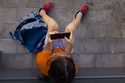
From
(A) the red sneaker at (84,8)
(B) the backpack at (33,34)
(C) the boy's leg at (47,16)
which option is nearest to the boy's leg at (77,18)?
(A) the red sneaker at (84,8)

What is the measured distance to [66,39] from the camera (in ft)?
14.8

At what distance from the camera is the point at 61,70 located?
154 inches

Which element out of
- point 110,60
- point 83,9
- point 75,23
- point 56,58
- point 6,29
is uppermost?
point 83,9

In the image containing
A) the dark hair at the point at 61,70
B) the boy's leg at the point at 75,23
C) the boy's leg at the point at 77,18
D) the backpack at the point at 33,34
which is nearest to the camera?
the dark hair at the point at 61,70

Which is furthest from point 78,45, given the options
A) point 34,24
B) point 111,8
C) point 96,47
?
point 34,24

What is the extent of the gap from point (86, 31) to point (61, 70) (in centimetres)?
179

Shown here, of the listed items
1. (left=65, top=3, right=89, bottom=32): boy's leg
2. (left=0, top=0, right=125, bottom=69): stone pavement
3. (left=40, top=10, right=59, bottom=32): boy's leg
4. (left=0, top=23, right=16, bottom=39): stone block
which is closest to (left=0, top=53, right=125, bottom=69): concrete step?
(left=0, top=0, right=125, bottom=69): stone pavement

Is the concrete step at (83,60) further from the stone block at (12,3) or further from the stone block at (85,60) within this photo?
the stone block at (12,3)

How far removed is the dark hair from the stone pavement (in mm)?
1504

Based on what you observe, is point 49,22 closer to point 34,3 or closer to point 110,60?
point 34,3

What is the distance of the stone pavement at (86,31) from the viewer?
557cm

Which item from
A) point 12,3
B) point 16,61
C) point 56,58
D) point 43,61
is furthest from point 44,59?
point 12,3

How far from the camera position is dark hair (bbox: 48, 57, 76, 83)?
3924 mm

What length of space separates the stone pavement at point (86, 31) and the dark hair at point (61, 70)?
4.94 feet
